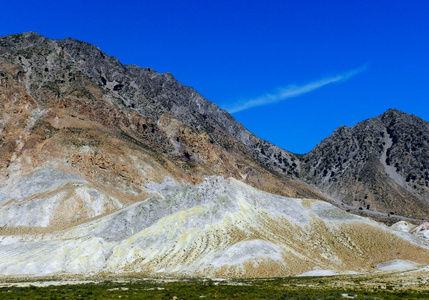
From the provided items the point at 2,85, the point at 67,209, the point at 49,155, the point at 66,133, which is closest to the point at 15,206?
the point at 67,209

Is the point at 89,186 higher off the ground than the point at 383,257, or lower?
higher

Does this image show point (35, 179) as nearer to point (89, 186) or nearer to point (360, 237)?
point (89, 186)

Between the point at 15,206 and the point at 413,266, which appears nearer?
the point at 413,266

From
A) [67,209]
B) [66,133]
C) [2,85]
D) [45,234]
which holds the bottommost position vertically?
[45,234]

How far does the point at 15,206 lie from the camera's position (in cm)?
13800

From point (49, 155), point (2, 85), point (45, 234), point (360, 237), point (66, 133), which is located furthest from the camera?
point (2, 85)

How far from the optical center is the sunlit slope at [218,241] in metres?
87.1

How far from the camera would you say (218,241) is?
94625 mm

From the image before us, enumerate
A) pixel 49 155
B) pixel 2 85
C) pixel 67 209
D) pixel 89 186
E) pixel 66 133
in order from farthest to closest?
pixel 2 85, pixel 66 133, pixel 49 155, pixel 89 186, pixel 67 209

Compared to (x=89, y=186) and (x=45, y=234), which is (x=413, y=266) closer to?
(x=45, y=234)

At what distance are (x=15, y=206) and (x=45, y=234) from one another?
3392 cm

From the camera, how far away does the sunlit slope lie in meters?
87.1

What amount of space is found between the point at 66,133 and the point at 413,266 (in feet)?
474

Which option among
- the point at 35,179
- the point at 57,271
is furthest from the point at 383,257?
the point at 35,179
